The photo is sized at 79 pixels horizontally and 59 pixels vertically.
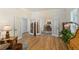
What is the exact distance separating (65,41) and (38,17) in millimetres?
554

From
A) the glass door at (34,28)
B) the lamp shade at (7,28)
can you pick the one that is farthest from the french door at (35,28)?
the lamp shade at (7,28)

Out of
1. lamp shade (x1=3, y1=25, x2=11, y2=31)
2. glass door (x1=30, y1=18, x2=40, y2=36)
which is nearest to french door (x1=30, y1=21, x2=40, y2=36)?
glass door (x1=30, y1=18, x2=40, y2=36)

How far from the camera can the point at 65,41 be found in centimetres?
196

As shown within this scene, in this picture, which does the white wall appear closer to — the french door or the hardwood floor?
the french door

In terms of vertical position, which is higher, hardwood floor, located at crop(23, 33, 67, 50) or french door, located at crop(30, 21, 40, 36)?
french door, located at crop(30, 21, 40, 36)

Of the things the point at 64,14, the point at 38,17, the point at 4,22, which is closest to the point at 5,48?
the point at 4,22

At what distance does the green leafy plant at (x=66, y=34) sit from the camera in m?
1.96

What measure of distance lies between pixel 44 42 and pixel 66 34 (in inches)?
14.2

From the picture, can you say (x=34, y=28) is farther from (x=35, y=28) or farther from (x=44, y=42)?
(x=44, y=42)

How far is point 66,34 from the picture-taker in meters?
1.97

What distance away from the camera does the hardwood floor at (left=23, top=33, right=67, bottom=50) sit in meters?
1.96

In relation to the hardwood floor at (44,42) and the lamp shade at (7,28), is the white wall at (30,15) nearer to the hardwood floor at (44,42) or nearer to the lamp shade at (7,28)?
the lamp shade at (7,28)

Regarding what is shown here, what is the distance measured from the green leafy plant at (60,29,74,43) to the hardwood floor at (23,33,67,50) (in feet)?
0.21
